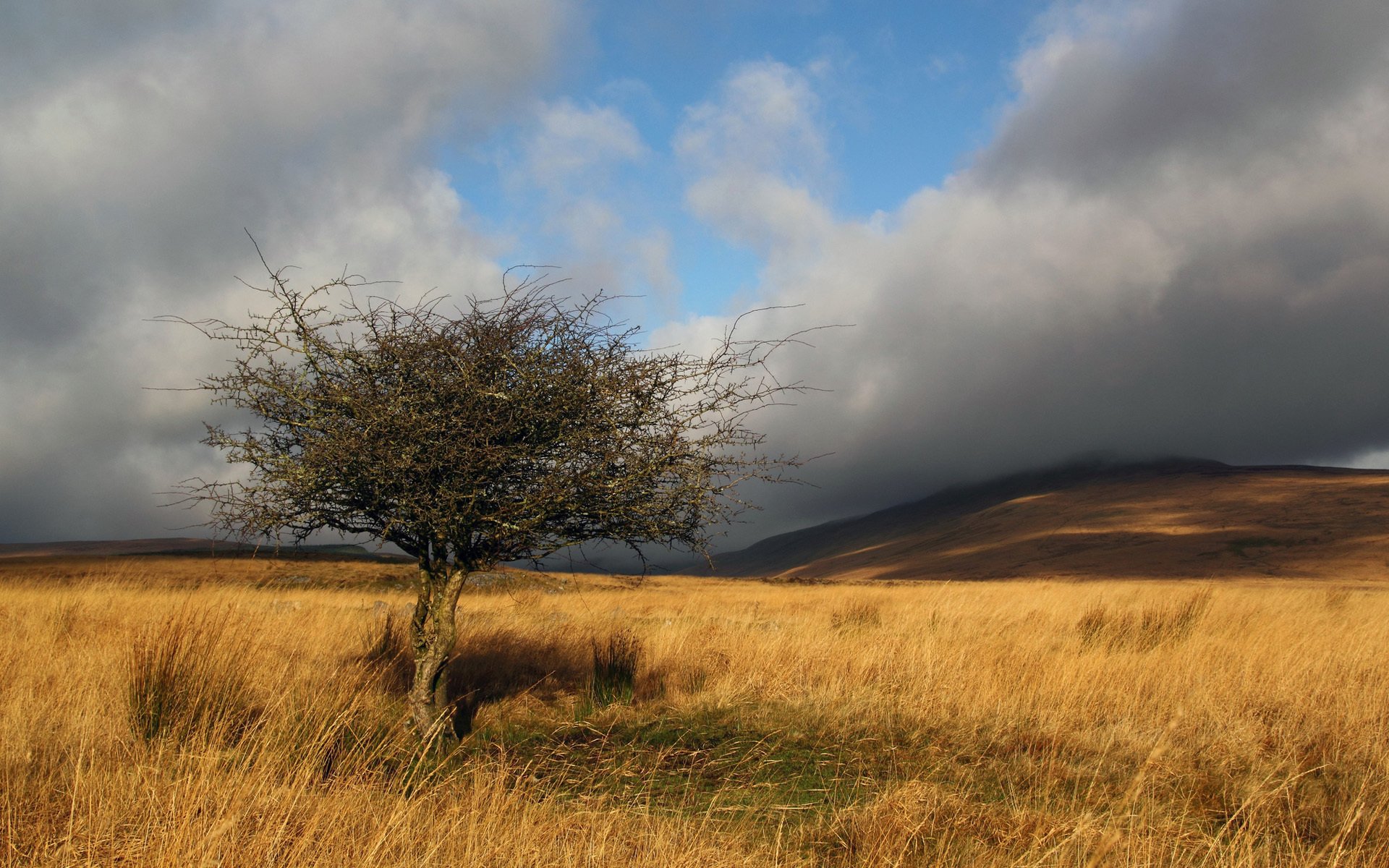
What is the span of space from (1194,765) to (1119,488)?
15129cm

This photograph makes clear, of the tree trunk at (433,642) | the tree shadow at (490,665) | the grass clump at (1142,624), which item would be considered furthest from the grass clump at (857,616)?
the tree trunk at (433,642)

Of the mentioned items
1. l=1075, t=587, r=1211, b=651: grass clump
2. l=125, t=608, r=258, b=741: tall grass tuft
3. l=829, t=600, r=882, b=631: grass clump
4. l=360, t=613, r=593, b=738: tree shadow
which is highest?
l=125, t=608, r=258, b=741: tall grass tuft

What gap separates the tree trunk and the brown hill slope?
2268 inches

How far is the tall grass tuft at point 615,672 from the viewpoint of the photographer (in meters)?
8.30

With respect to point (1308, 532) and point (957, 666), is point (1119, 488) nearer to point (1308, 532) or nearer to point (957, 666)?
point (1308, 532)

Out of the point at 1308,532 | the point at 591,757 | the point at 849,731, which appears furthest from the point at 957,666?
the point at 1308,532

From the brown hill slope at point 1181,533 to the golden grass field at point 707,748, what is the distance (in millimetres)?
52619

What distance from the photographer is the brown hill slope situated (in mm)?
66062

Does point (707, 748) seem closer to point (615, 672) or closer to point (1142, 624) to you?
point (615, 672)

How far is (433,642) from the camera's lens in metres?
6.24

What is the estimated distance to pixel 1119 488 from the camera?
5413 inches

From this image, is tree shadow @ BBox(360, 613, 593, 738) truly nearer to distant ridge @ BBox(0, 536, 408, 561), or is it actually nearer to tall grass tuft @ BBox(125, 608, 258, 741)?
tall grass tuft @ BBox(125, 608, 258, 741)

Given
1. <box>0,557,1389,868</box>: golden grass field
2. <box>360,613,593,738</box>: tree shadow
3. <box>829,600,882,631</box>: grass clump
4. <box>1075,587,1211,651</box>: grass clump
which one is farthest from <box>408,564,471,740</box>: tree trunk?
<box>1075,587,1211,651</box>: grass clump

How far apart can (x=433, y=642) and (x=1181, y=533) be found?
100 meters
